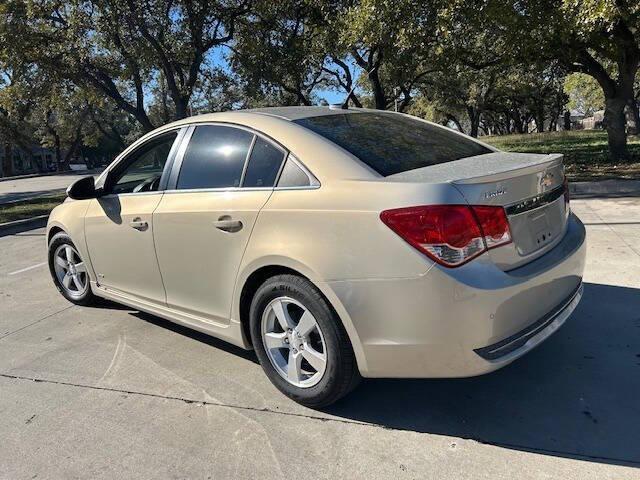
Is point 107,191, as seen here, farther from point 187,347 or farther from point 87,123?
point 87,123

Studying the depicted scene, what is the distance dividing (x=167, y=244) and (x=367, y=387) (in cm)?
159

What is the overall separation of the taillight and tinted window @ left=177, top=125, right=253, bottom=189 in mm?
1217

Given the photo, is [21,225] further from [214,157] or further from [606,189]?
[606,189]

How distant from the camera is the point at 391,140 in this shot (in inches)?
131

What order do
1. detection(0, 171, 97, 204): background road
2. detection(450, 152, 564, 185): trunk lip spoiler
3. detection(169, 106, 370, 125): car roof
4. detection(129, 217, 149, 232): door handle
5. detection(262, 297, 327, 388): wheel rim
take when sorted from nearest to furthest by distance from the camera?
detection(450, 152, 564, 185): trunk lip spoiler
detection(262, 297, 327, 388): wheel rim
detection(169, 106, 370, 125): car roof
detection(129, 217, 149, 232): door handle
detection(0, 171, 97, 204): background road

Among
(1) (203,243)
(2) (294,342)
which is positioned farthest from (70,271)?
(2) (294,342)

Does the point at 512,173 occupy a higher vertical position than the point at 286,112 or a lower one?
lower

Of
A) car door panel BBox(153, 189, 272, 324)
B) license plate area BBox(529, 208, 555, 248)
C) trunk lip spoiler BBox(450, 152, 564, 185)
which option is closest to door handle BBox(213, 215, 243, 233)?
car door panel BBox(153, 189, 272, 324)

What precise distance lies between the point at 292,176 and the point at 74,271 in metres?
3.01

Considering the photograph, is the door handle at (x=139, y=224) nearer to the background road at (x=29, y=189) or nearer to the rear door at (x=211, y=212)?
the rear door at (x=211, y=212)

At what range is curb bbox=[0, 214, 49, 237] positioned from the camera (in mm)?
10445

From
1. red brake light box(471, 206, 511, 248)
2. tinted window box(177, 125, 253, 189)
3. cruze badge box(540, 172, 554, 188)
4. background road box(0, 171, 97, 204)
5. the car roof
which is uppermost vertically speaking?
the car roof

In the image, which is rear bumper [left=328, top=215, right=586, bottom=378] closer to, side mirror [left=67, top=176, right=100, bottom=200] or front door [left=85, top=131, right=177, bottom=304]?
front door [left=85, top=131, right=177, bottom=304]

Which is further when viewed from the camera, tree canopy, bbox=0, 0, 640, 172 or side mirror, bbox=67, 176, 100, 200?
tree canopy, bbox=0, 0, 640, 172
